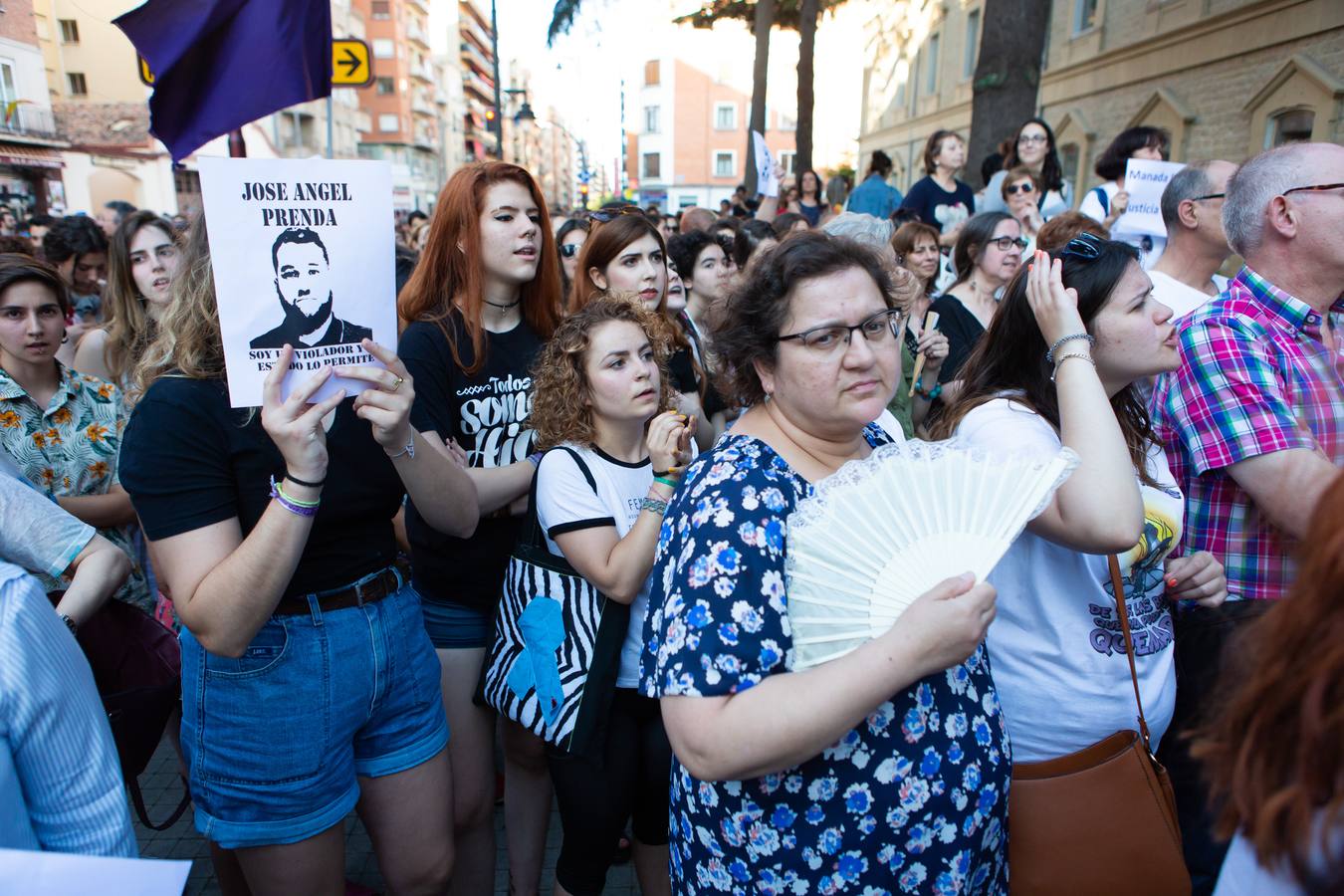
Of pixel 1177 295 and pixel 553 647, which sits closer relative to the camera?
pixel 553 647

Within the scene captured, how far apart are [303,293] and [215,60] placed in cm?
125

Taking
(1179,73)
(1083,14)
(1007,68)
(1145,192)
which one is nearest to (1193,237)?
(1145,192)

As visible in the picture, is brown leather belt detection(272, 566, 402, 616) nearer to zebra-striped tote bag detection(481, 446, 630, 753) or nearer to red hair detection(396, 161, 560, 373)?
zebra-striped tote bag detection(481, 446, 630, 753)

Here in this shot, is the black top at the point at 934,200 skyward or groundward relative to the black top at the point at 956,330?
skyward

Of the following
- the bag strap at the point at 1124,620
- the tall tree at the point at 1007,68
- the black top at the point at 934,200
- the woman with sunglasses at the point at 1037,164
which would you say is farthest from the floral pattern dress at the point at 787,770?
the tall tree at the point at 1007,68

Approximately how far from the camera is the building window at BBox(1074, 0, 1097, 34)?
18.2m

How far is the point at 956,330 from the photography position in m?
4.62

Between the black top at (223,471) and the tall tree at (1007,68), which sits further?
the tall tree at (1007,68)

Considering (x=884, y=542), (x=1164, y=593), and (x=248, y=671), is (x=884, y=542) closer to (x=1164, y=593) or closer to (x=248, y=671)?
(x=1164, y=593)

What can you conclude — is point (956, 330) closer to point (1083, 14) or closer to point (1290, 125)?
point (1290, 125)

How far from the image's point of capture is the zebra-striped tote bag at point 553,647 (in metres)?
2.29

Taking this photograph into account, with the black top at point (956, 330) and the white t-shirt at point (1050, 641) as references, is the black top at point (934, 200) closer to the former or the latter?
the black top at point (956, 330)

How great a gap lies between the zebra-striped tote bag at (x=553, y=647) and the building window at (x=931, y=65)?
91.8 feet

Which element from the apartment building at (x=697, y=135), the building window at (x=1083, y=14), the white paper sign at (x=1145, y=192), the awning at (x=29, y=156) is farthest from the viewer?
the apartment building at (x=697, y=135)
